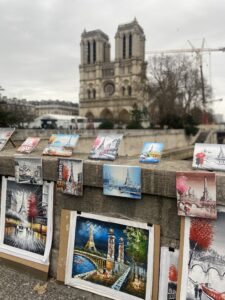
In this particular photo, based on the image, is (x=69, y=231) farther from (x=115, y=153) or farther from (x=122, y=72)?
(x=122, y=72)

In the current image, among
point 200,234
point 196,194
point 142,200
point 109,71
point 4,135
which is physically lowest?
point 200,234

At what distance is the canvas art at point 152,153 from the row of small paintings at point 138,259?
0.87 m

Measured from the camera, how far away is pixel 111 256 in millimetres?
3537

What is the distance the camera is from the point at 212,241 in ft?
9.59

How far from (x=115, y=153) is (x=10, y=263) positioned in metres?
2.25

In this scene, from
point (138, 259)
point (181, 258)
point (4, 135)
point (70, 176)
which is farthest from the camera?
point (4, 135)

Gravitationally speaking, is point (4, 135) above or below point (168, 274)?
above

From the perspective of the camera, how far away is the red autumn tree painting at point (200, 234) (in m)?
2.94

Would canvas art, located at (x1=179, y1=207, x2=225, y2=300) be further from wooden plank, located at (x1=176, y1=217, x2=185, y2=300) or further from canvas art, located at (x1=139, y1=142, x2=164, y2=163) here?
canvas art, located at (x1=139, y1=142, x2=164, y2=163)

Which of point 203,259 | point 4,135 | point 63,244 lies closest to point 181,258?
point 203,259

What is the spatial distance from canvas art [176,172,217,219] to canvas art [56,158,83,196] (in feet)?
4.37

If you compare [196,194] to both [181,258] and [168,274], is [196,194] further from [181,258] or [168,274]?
[168,274]

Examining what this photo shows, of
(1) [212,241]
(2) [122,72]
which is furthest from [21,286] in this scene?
(2) [122,72]

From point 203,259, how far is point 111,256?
3.76 ft
